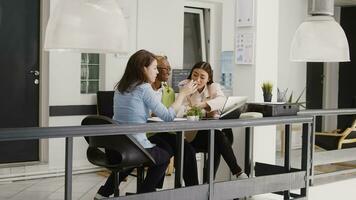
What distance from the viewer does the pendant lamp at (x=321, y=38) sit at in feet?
13.8

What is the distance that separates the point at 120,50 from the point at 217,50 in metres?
5.59

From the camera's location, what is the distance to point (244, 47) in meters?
4.64

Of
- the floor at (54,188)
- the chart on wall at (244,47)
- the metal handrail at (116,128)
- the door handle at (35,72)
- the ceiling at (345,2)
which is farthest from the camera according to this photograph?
the ceiling at (345,2)

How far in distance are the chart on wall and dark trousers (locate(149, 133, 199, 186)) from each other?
106 centimetres

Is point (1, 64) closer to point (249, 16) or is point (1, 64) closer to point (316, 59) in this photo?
point (249, 16)

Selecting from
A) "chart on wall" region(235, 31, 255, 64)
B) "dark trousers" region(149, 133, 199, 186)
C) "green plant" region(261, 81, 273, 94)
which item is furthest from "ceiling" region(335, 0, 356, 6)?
"dark trousers" region(149, 133, 199, 186)

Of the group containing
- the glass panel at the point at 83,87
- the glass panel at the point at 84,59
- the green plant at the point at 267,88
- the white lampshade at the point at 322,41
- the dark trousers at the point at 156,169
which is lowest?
the dark trousers at the point at 156,169

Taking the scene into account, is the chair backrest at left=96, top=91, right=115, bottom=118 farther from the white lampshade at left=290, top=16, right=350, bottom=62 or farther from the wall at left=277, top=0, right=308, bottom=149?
the wall at left=277, top=0, right=308, bottom=149

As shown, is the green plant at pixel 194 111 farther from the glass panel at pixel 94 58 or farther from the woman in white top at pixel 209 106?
the glass panel at pixel 94 58

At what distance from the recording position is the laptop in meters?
3.98

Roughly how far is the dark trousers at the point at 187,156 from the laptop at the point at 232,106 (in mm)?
362

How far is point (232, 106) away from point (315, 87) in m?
6.32

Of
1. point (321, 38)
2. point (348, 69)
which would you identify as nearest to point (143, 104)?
point (321, 38)

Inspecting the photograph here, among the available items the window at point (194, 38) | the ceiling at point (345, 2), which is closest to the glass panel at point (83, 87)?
the window at point (194, 38)
